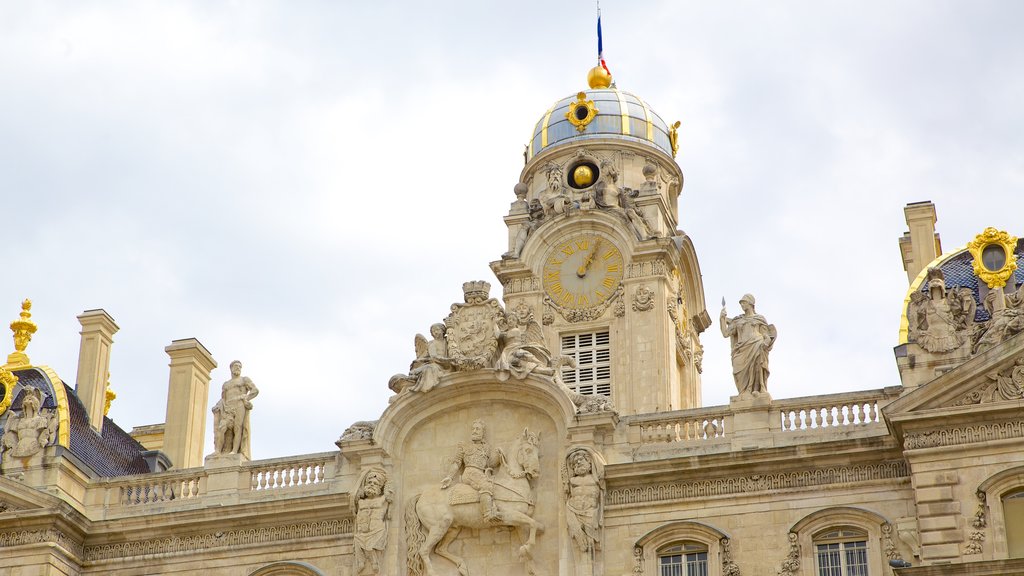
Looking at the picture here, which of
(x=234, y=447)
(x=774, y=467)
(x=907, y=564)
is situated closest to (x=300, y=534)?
(x=234, y=447)

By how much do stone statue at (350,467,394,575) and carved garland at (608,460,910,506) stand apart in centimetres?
454

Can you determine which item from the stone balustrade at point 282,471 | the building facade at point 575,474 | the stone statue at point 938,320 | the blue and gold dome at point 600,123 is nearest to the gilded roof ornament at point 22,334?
the building facade at point 575,474

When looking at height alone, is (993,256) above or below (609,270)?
below

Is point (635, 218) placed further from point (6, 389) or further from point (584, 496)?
point (6, 389)

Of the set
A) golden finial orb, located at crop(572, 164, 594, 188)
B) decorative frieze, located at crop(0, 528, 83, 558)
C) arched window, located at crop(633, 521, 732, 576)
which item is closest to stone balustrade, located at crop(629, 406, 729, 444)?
arched window, located at crop(633, 521, 732, 576)

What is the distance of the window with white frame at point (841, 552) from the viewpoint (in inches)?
1436

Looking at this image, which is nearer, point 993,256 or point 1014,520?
point 1014,520

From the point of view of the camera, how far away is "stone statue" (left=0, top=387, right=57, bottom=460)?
41.6 metres

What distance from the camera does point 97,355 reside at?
47531 mm

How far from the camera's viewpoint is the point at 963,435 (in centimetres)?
3588

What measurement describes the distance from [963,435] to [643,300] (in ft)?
40.2

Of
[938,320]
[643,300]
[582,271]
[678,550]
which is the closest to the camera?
[938,320]

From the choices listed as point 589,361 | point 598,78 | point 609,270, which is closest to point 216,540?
point 589,361

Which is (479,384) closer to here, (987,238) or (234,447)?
(234,447)
